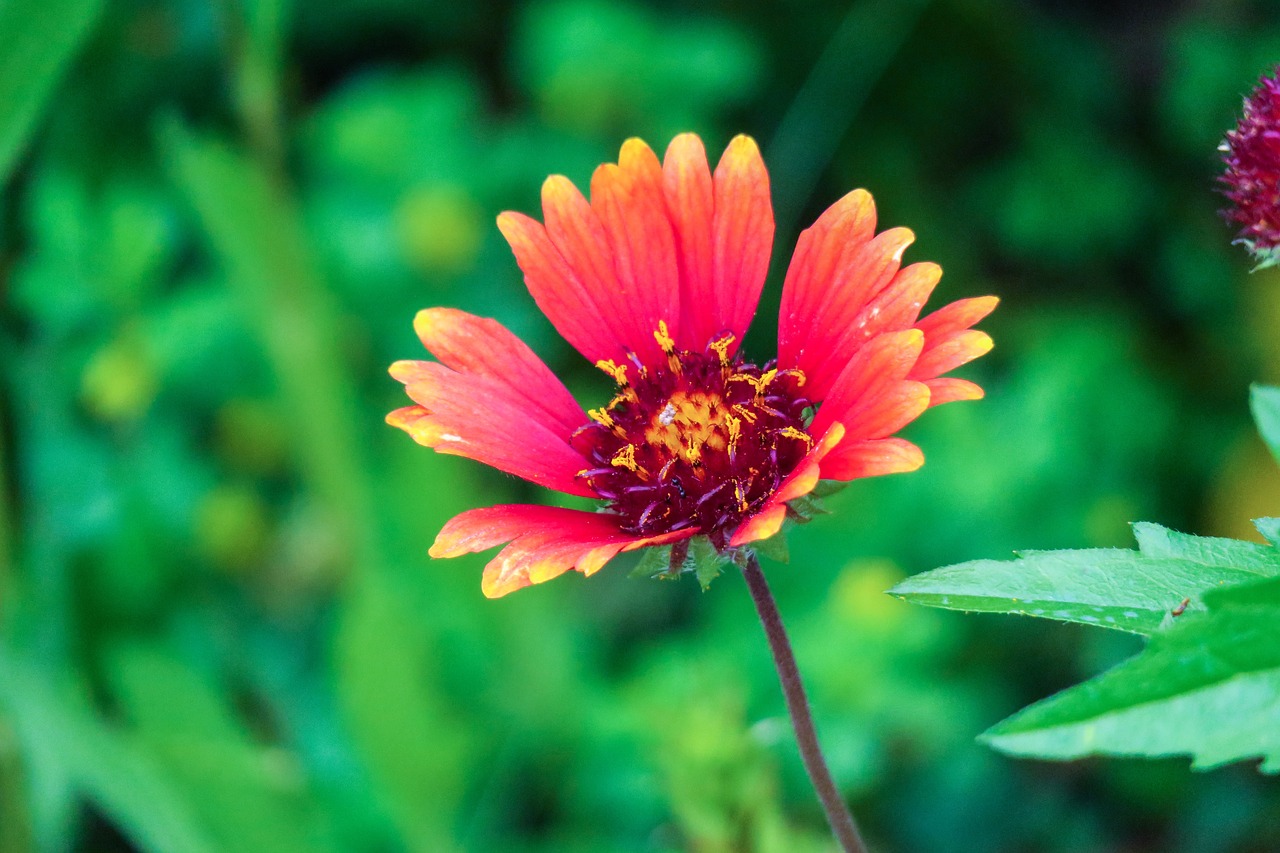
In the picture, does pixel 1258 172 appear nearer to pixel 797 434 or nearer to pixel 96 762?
pixel 797 434

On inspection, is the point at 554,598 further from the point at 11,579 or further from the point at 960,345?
the point at 960,345

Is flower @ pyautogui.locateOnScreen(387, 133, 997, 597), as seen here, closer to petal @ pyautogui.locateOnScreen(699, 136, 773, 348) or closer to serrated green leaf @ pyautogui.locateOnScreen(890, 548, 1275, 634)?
petal @ pyautogui.locateOnScreen(699, 136, 773, 348)

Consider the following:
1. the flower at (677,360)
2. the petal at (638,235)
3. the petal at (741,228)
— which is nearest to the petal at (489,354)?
→ the flower at (677,360)

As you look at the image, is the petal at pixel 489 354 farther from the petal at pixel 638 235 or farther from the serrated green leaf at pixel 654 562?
the serrated green leaf at pixel 654 562

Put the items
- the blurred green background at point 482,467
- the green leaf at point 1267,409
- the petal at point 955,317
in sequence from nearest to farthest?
the green leaf at point 1267,409 < the petal at point 955,317 < the blurred green background at point 482,467

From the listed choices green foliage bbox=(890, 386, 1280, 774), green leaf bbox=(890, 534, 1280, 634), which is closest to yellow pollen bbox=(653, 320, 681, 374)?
green leaf bbox=(890, 534, 1280, 634)

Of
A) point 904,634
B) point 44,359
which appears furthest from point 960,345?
point 44,359

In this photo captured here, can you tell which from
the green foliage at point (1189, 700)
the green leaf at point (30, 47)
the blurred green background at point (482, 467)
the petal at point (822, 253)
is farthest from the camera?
the blurred green background at point (482, 467)
